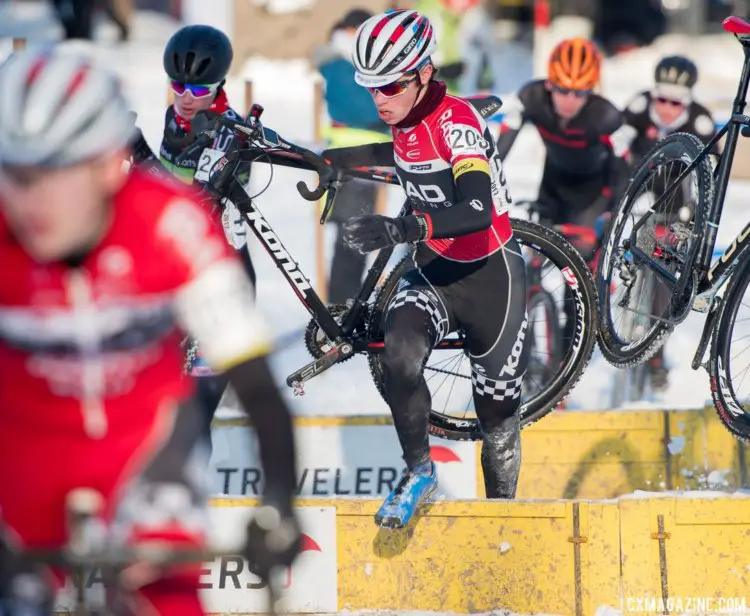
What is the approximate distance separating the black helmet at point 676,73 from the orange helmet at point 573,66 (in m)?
0.72

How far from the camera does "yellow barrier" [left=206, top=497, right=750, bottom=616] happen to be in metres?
5.55

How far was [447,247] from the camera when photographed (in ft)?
19.4

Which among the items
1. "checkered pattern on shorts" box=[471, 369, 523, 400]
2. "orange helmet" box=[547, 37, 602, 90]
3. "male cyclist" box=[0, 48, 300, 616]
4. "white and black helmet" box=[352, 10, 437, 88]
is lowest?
"male cyclist" box=[0, 48, 300, 616]

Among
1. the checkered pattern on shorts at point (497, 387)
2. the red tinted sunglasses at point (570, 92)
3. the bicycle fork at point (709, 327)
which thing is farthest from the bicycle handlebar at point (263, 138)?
the red tinted sunglasses at point (570, 92)

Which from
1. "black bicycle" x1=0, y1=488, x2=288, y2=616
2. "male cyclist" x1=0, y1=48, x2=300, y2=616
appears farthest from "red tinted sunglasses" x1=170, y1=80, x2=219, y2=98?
"black bicycle" x1=0, y1=488, x2=288, y2=616

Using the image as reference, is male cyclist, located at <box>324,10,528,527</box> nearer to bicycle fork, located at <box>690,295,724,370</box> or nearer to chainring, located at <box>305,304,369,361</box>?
chainring, located at <box>305,304,369,361</box>

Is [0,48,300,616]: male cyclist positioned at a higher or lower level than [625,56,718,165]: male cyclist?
lower

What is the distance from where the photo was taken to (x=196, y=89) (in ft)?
22.4

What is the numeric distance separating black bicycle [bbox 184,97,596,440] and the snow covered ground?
93 centimetres

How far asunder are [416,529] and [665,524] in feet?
3.53

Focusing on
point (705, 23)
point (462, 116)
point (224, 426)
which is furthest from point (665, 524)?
point (705, 23)

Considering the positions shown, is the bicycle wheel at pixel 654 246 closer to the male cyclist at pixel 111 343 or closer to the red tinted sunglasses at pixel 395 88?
the red tinted sunglasses at pixel 395 88

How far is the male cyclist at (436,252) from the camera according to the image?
5461 mm

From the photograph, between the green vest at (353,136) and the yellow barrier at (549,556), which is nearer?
the yellow barrier at (549,556)
